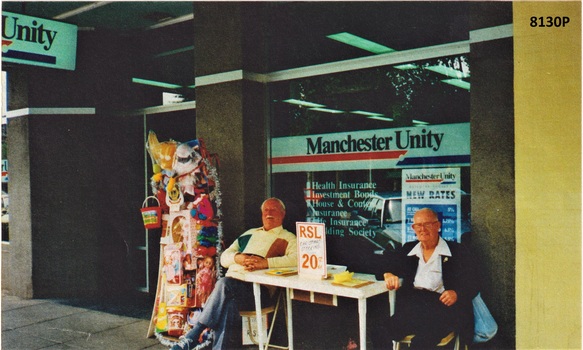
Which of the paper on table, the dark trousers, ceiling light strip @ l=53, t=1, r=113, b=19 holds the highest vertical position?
ceiling light strip @ l=53, t=1, r=113, b=19

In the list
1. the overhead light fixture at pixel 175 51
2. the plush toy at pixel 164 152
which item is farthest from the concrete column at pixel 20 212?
the plush toy at pixel 164 152

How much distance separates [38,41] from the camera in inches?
211

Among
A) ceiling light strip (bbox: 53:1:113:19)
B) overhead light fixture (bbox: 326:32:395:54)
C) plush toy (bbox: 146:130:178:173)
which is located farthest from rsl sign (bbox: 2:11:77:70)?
overhead light fixture (bbox: 326:32:395:54)

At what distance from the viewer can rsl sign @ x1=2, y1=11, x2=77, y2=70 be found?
5.06m

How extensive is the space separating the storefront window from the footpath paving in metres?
1.94

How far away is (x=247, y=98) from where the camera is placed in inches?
192

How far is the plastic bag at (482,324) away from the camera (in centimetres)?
350

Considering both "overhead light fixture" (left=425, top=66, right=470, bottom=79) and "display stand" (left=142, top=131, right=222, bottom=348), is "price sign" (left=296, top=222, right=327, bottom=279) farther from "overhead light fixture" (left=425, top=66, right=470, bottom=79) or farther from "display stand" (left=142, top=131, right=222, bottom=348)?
"overhead light fixture" (left=425, top=66, right=470, bottom=79)

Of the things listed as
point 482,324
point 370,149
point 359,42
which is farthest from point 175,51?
point 482,324

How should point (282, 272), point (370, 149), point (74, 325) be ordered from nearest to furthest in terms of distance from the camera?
point (282, 272) < point (370, 149) < point (74, 325)

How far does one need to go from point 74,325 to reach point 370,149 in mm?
3539

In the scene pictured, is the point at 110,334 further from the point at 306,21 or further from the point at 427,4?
the point at 427,4

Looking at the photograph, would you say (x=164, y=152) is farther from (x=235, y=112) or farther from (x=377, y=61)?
(x=377, y=61)

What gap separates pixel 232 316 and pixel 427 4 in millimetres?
3022
